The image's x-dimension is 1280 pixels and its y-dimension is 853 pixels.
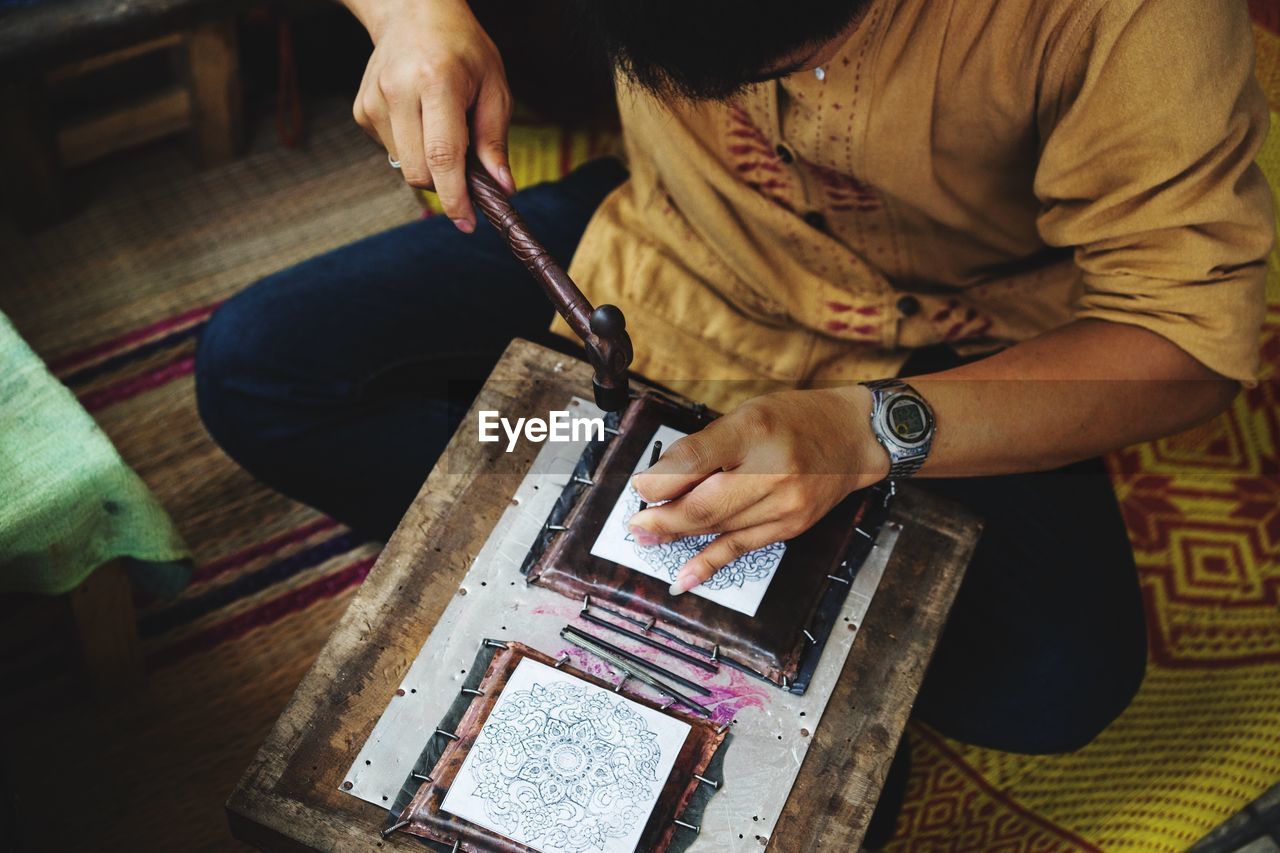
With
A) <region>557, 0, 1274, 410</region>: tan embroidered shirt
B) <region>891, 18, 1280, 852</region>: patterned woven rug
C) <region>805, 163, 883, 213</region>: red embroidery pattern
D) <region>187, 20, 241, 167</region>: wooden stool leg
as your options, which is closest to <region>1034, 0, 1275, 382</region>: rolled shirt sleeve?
<region>557, 0, 1274, 410</region>: tan embroidered shirt

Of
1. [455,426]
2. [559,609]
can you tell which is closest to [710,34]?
[559,609]

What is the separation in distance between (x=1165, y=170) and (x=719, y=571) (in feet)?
1.55

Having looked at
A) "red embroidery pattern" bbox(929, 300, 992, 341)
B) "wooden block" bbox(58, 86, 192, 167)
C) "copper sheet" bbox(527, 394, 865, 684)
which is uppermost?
"wooden block" bbox(58, 86, 192, 167)

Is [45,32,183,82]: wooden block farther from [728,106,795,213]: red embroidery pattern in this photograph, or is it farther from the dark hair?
the dark hair

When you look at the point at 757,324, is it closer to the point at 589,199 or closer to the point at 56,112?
the point at 589,199

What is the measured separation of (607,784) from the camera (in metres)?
0.83

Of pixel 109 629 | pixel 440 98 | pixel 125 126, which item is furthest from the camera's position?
pixel 125 126

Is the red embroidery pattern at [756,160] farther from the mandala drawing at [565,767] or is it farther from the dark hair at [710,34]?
the mandala drawing at [565,767]

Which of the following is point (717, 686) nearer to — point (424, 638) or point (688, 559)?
point (688, 559)

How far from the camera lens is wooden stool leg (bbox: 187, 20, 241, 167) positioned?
162cm

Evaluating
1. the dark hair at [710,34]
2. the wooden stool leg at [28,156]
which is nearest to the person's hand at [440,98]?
the dark hair at [710,34]

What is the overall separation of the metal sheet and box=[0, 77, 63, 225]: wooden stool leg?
102 centimetres

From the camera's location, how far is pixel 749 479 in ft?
2.77

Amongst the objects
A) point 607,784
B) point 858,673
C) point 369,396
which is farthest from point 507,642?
point 369,396
